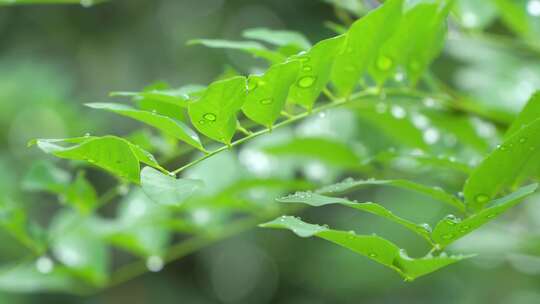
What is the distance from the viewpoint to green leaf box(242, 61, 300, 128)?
651 mm

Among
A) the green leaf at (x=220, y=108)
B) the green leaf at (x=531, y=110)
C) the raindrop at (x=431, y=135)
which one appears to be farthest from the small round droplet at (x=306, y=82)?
the raindrop at (x=431, y=135)

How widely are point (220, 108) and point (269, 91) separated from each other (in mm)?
55

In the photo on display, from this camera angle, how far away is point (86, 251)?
128 cm

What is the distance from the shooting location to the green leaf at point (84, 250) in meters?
1.24

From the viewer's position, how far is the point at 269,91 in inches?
26.6

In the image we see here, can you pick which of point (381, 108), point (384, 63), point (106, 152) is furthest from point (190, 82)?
point (106, 152)

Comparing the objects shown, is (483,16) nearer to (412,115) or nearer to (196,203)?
(412,115)

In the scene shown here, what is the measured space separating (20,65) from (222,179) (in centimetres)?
128

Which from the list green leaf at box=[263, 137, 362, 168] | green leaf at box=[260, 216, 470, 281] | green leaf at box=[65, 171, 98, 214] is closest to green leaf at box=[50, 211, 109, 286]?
green leaf at box=[65, 171, 98, 214]

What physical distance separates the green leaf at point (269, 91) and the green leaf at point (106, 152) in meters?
0.12

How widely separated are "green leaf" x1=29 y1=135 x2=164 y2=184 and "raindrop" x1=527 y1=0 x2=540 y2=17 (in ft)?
2.40

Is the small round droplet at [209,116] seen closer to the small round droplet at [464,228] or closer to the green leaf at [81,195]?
the small round droplet at [464,228]

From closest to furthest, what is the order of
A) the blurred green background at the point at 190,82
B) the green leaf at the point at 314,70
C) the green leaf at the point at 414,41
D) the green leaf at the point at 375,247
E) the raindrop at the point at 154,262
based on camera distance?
1. the green leaf at the point at 375,247
2. the green leaf at the point at 314,70
3. the green leaf at the point at 414,41
4. the raindrop at the point at 154,262
5. the blurred green background at the point at 190,82

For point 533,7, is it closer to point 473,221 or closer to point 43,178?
point 473,221
